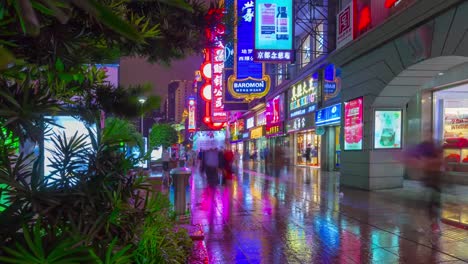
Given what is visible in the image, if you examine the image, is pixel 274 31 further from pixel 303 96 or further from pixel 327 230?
pixel 327 230

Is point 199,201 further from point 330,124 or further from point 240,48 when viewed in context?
point 240,48

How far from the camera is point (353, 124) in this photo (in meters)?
14.6

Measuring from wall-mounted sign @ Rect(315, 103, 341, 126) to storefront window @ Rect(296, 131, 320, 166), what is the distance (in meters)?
2.78

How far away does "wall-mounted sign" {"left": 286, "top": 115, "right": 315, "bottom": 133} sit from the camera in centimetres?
2767

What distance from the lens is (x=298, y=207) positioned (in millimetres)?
10594

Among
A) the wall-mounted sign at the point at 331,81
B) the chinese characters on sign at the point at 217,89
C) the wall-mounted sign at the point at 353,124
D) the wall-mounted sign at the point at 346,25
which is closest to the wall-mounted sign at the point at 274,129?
the chinese characters on sign at the point at 217,89

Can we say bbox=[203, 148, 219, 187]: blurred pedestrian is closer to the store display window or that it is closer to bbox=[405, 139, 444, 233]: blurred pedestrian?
bbox=[405, 139, 444, 233]: blurred pedestrian

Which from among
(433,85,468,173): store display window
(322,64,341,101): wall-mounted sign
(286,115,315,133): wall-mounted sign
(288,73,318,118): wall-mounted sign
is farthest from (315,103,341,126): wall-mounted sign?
(433,85,468,173): store display window

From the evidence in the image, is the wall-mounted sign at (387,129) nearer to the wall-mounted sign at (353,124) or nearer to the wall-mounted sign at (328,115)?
the wall-mounted sign at (353,124)

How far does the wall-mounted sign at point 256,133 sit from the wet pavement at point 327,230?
105 ft

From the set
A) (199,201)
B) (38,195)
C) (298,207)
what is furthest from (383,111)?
(38,195)

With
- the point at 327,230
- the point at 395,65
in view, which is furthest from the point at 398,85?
the point at 327,230

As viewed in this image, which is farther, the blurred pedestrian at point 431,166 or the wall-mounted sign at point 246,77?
the wall-mounted sign at point 246,77

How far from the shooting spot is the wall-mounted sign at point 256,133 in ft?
147
